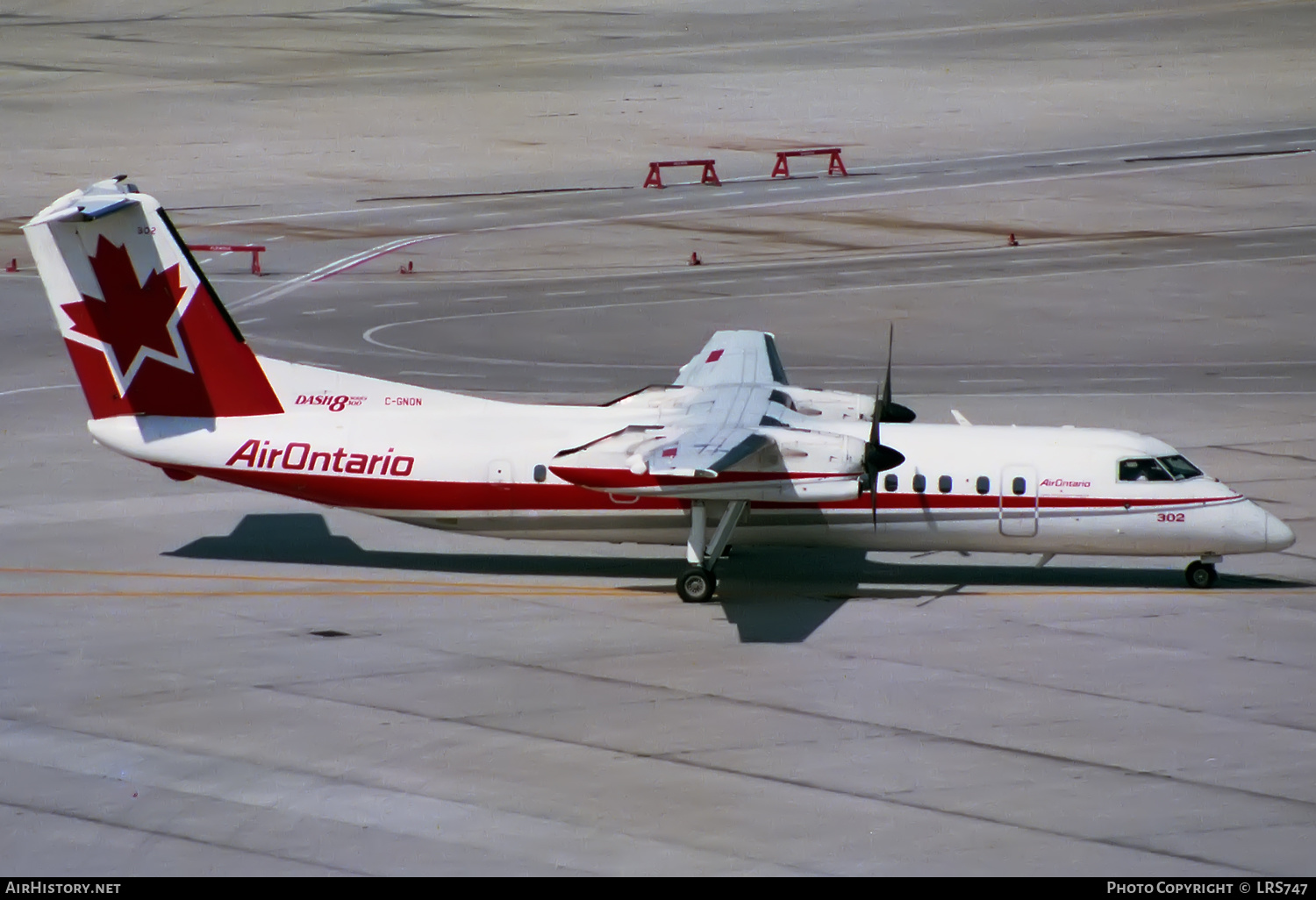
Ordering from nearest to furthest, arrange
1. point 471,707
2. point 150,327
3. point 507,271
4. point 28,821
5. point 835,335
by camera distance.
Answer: point 28,821 < point 471,707 < point 150,327 < point 835,335 < point 507,271

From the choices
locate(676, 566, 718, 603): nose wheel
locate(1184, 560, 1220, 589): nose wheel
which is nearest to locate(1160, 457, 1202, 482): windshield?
locate(1184, 560, 1220, 589): nose wheel

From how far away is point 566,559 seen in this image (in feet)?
103

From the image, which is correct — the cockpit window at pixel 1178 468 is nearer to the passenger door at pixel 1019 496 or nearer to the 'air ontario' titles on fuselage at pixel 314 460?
the passenger door at pixel 1019 496

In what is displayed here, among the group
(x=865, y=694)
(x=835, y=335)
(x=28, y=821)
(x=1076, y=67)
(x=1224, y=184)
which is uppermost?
(x=1076, y=67)

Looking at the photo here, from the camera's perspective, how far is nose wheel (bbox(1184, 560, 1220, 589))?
29297 mm

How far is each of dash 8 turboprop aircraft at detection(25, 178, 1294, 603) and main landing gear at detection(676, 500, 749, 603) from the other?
0.03 meters

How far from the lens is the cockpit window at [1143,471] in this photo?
2886cm

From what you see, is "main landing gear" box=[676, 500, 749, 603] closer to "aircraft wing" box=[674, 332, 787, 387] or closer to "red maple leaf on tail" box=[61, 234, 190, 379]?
"aircraft wing" box=[674, 332, 787, 387]

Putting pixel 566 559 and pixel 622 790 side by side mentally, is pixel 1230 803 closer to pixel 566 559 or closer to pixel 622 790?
pixel 622 790

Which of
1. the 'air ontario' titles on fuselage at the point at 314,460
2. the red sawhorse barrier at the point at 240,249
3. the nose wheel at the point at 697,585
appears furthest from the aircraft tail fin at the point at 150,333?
the red sawhorse barrier at the point at 240,249

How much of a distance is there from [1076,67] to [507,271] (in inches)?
2477

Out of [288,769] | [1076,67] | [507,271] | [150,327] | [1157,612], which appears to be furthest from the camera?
[1076,67]

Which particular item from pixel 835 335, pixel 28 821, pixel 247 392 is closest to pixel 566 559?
pixel 247 392

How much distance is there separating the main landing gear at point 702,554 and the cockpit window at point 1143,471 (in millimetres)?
6227
